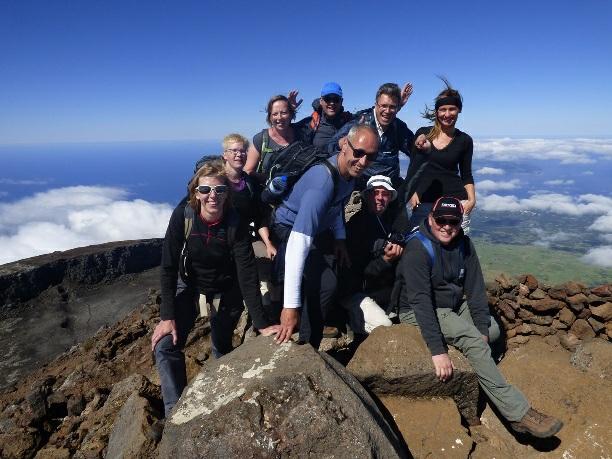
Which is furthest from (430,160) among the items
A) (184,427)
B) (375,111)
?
(184,427)

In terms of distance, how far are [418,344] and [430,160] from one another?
3.72 m

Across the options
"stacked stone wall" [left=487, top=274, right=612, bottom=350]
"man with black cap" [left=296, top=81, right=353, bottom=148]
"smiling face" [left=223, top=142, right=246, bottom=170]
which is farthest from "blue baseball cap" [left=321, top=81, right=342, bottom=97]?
"stacked stone wall" [left=487, top=274, right=612, bottom=350]

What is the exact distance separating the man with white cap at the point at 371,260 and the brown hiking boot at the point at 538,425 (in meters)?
2.27

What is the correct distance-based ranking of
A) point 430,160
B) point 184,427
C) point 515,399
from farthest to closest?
point 430,160 < point 515,399 < point 184,427

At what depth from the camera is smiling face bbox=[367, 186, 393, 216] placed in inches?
254

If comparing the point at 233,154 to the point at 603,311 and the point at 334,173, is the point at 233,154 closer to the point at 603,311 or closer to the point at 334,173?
the point at 334,173

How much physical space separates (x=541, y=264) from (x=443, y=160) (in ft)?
532

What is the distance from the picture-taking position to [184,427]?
3676 mm

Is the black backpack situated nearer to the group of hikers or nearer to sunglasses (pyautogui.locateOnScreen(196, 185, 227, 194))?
the group of hikers

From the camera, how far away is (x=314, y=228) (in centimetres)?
469

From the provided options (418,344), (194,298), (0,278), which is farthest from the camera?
(0,278)

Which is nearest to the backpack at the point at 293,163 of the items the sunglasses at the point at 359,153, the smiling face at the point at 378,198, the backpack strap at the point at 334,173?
the backpack strap at the point at 334,173

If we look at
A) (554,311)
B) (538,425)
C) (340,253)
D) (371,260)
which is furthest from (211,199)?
(554,311)

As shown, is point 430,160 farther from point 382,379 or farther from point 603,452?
point 603,452
